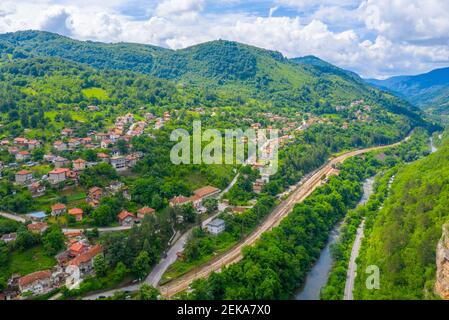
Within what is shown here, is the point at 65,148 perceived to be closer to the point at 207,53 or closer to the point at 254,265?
the point at 254,265

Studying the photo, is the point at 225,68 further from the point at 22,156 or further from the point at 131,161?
the point at 22,156

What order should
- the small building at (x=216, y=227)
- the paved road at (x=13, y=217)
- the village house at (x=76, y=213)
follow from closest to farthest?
the paved road at (x=13, y=217) → the village house at (x=76, y=213) → the small building at (x=216, y=227)

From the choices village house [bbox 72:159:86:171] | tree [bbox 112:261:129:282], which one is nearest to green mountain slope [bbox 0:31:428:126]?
village house [bbox 72:159:86:171]

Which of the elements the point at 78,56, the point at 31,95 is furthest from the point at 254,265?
the point at 78,56

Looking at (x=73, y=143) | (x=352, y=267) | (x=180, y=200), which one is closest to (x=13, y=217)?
(x=180, y=200)

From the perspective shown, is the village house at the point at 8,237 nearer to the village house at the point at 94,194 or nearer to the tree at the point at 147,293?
the village house at the point at 94,194

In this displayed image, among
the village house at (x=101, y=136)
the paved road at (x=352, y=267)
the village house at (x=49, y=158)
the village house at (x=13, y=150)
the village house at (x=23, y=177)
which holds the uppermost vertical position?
the village house at (x=101, y=136)

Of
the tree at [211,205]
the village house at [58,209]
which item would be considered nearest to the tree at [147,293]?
the village house at [58,209]
